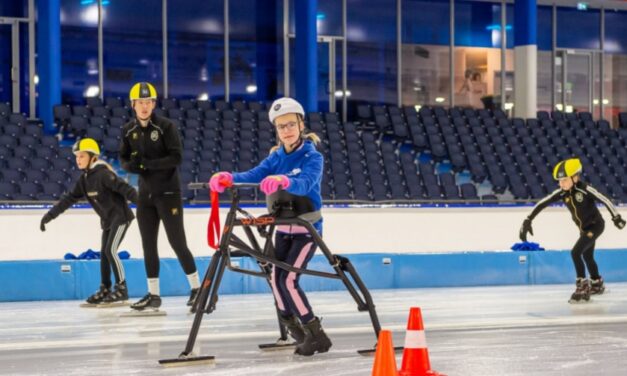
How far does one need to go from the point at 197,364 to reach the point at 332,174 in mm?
13493

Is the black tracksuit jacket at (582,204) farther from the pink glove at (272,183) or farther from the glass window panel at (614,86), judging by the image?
the glass window panel at (614,86)

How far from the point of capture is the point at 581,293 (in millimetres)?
12070

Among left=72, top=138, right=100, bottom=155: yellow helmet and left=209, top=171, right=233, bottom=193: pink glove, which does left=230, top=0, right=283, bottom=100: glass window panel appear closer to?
left=72, top=138, right=100, bottom=155: yellow helmet

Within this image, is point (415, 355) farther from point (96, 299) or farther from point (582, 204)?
point (582, 204)

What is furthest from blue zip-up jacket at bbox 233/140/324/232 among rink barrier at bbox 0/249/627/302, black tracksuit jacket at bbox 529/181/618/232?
black tracksuit jacket at bbox 529/181/618/232

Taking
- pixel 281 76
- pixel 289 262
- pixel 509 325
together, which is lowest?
pixel 509 325

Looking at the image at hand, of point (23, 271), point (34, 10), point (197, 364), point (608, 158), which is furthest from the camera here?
point (608, 158)

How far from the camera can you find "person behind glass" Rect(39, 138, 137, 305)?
36.4ft

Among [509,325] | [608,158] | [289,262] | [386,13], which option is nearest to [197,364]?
[289,262]

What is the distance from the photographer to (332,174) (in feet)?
66.0

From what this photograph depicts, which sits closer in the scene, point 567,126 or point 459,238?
point 459,238

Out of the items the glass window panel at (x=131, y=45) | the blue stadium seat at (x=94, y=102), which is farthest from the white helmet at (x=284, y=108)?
the glass window panel at (x=131, y=45)

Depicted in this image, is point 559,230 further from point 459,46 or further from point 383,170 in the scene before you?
point 459,46

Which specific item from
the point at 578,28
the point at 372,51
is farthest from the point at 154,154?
the point at 578,28
